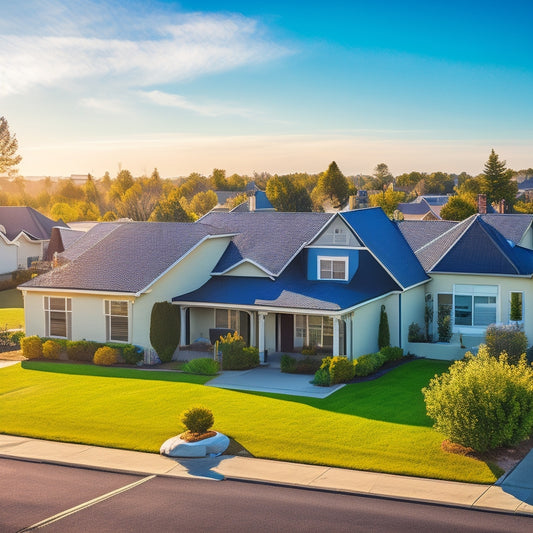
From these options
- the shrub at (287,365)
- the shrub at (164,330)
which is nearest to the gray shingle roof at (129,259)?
the shrub at (164,330)

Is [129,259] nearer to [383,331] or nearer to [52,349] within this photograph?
[52,349]

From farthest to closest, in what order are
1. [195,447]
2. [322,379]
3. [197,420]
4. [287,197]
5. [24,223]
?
[287,197] < [24,223] < [322,379] < [197,420] < [195,447]

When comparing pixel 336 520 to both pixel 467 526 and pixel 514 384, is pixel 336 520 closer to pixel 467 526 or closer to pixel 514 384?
pixel 467 526

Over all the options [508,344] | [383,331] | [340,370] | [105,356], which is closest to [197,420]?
[340,370]

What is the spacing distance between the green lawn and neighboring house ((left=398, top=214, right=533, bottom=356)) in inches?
242

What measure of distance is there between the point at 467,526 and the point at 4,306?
4582cm

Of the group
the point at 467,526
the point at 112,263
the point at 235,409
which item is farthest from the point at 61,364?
the point at 467,526

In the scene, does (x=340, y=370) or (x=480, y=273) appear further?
(x=480, y=273)

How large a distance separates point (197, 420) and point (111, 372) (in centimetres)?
1069

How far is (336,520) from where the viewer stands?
1658 centimetres

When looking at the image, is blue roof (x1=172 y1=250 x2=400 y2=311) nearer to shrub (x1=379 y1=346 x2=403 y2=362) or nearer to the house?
the house

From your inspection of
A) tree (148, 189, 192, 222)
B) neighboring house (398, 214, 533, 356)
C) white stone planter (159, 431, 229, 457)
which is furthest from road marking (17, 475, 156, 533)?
tree (148, 189, 192, 222)

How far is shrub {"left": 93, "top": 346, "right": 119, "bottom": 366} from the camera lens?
110ft

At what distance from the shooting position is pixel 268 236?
39.4m
